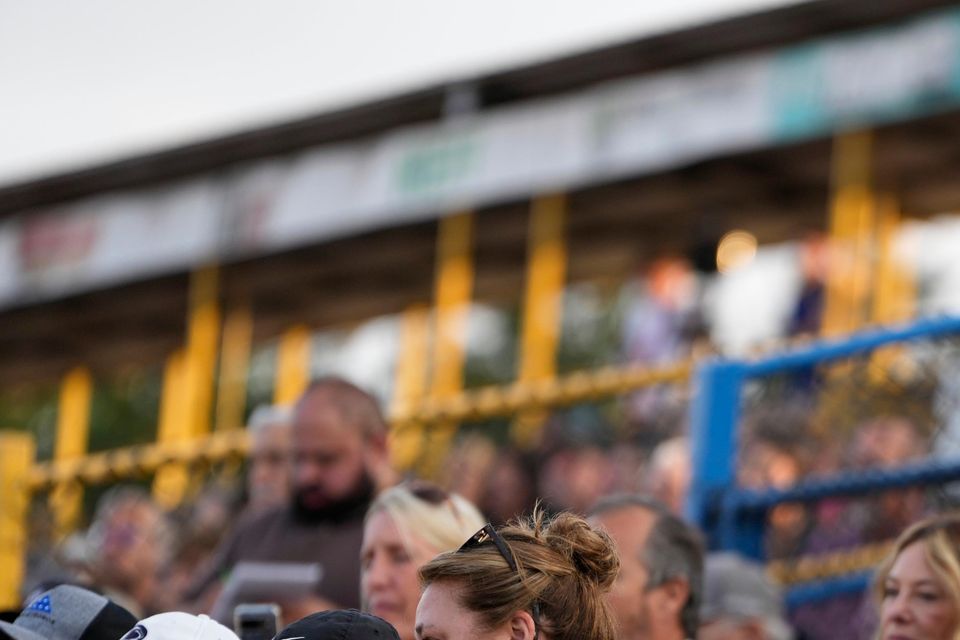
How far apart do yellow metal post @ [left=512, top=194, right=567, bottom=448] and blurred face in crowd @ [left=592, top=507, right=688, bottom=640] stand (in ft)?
21.1

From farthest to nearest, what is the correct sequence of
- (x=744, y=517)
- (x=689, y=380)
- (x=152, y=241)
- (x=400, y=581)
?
1. (x=152, y=241)
2. (x=689, y=380)
3. (x=744, y=517)
4. (x=400, y=581)

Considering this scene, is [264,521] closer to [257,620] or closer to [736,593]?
[736,593]

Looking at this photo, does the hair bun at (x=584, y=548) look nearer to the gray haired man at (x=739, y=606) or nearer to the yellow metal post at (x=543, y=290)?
the gray haired man at (x=739, y=606)

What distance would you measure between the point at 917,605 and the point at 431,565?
1372mm

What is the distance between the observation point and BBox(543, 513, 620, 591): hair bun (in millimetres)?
3344

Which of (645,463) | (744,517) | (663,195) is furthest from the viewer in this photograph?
(663,195)

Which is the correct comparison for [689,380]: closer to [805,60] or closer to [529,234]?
[805,60]

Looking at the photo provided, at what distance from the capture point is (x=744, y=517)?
5672 mm

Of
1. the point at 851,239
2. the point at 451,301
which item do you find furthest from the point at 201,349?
the point at 851,239

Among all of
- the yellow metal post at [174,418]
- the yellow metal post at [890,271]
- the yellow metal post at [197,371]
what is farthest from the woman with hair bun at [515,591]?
the yellow metal post at [197,371]

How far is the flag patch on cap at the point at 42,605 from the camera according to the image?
3601mm

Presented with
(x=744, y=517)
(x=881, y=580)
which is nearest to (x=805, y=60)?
(x=744, y=517)

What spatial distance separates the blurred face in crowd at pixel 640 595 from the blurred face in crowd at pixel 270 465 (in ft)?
6.54

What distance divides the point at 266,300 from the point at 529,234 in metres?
2.42
